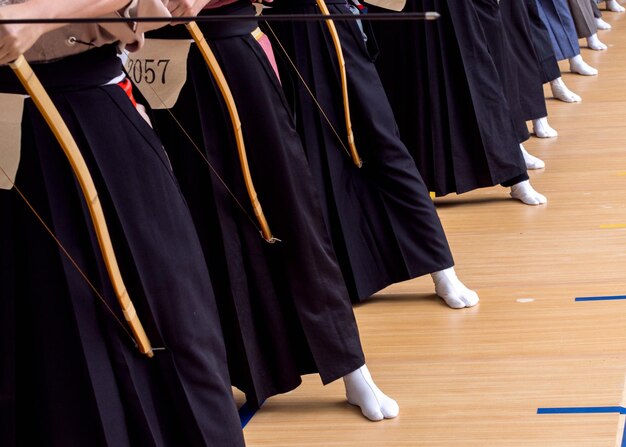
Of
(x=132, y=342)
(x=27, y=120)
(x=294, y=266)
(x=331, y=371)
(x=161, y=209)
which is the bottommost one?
(x=331, y=371)

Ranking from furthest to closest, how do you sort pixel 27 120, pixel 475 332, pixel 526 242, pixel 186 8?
pixel 526 242
pixel 475 332
pixel 186 8
pixel 27 120

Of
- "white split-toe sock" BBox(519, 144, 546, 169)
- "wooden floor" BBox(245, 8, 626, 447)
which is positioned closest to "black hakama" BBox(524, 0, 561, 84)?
"white split-toe sock" BBox(519, 144, 546, 169)

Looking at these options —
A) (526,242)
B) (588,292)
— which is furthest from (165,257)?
(526,242)

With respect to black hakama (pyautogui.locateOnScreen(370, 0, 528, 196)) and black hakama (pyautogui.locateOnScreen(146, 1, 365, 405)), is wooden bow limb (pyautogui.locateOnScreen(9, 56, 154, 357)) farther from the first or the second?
black hakama (pyautogui.locateOnScreen(370, 0, 528, 196))

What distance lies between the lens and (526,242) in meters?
3.42

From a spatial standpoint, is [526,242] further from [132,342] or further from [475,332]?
[132,342]

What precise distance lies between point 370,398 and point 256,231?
433mm

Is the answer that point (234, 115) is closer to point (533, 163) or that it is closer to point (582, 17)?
point (533, 163)

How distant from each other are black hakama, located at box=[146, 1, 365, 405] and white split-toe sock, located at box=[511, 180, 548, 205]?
1.65 meters

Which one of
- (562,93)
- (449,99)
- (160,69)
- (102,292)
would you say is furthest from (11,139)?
(562,93)

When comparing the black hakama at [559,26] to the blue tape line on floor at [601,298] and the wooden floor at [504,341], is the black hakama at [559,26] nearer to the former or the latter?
the wooden floor at [504,341]

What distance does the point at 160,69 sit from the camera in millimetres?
2131

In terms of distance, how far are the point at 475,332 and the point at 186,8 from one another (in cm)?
133

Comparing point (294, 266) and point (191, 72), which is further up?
point (191, 72)
